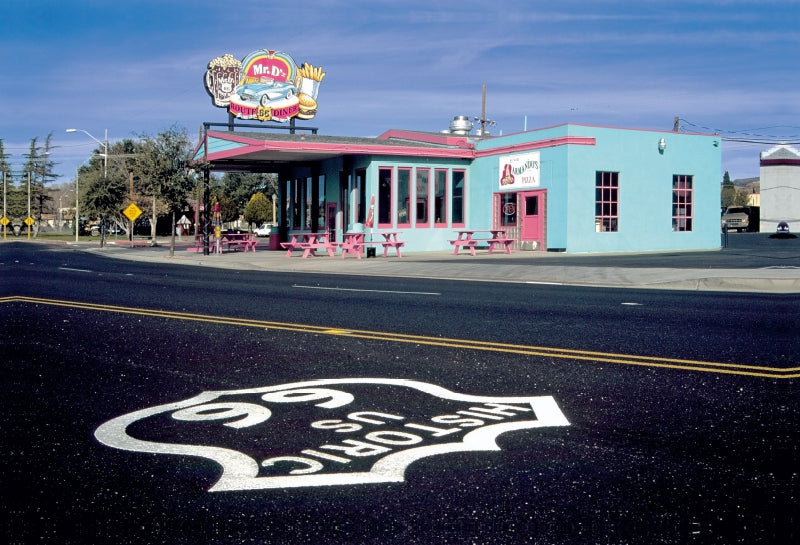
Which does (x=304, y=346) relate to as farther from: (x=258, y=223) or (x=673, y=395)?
(x=258, y=223)

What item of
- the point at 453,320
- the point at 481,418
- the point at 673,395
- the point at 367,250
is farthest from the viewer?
the point at 367,250

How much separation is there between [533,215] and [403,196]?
5425 mm

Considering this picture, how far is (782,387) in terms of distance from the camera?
20.0 feet

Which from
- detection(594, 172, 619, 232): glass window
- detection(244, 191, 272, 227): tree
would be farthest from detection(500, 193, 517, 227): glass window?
detection(244, 191, 272, 227): tree

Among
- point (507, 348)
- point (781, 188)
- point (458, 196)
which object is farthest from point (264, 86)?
point (781, 188)

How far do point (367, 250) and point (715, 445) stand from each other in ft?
89.1

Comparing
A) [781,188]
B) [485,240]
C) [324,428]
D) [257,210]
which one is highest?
[781,188]

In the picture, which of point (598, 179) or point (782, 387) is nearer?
point (782, 387)

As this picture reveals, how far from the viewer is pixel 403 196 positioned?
35.3 metres

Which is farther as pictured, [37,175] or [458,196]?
[37,175]

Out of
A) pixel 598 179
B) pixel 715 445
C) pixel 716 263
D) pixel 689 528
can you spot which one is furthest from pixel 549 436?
pixel 598 179

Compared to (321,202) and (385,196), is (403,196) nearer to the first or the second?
(385,196)

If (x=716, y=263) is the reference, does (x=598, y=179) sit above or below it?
above

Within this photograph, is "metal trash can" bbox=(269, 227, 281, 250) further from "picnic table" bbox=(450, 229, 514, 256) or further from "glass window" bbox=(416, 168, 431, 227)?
"picnic table" bbox=(450, 229, 514, 256)
